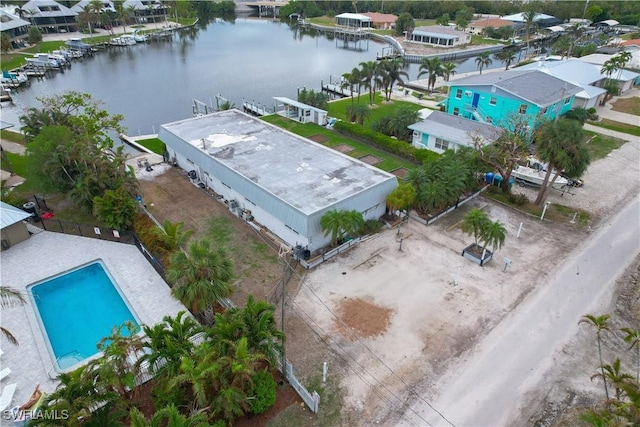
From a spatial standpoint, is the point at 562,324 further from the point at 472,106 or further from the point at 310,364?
the point at 472,106

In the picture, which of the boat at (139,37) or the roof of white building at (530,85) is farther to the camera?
the boat at (139,37)

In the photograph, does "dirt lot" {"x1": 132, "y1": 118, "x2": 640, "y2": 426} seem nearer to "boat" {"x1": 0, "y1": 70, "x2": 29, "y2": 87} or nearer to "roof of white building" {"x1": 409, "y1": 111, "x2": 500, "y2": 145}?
"roof of white building" {"x1": 409, "y1": 111, "x2": 500, "y2": 145}

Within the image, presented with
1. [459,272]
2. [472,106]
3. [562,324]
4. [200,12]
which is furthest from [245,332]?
[200,12]

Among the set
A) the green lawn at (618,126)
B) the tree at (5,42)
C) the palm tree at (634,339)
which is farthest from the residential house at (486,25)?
the palm tree at (634,339)

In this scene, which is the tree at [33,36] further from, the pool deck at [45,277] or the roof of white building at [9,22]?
the pool deck at [45,277]

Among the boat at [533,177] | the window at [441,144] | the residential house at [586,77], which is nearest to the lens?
the boat at [533,177]

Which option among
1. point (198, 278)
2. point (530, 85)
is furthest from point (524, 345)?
point (530, 85)

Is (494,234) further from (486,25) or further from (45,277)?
(486,25)
